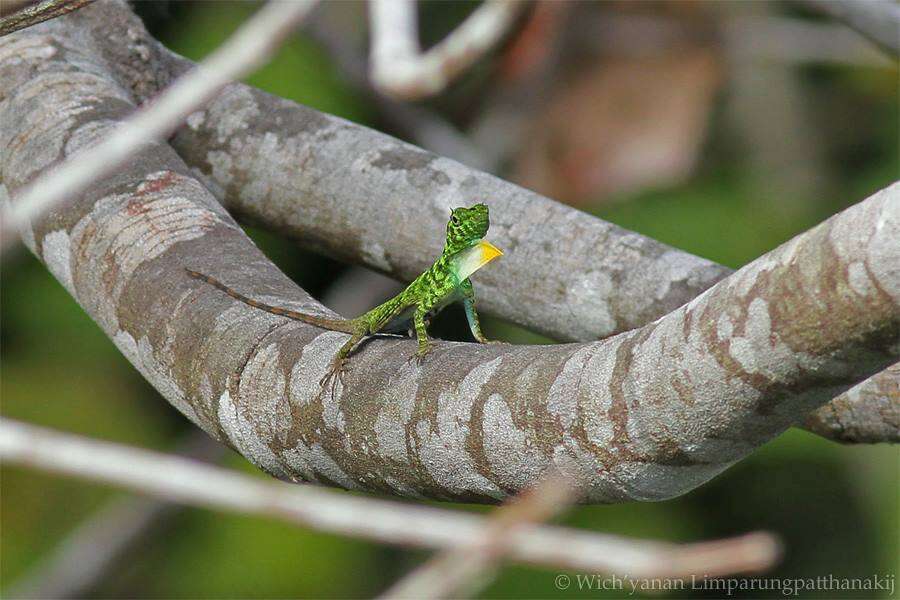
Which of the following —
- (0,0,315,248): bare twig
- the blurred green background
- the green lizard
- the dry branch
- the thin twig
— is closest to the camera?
the thin twig

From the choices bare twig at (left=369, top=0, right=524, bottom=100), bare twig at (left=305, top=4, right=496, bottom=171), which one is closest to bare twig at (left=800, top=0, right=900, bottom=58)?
bare twig at (left=369, top=0, right=524, bottom=100)

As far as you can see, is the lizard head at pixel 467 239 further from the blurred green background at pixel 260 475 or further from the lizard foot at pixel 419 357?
the blurred green background at pixel 260 475

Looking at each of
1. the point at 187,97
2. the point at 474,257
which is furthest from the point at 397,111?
the point at 187,97

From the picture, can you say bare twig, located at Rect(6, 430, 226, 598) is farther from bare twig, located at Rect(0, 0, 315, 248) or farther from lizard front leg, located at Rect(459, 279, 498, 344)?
bare twig, located at Rect(0, 0, 315, 248)

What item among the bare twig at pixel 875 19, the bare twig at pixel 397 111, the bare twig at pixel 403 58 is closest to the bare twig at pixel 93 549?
the bare twig at pixel 397 111

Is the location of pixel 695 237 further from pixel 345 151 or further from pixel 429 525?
pixel 429 525

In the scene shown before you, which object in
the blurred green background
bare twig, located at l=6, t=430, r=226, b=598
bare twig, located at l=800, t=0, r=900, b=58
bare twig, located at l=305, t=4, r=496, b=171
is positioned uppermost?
bare twig, located at l=800, t=0, r=900, b=58
